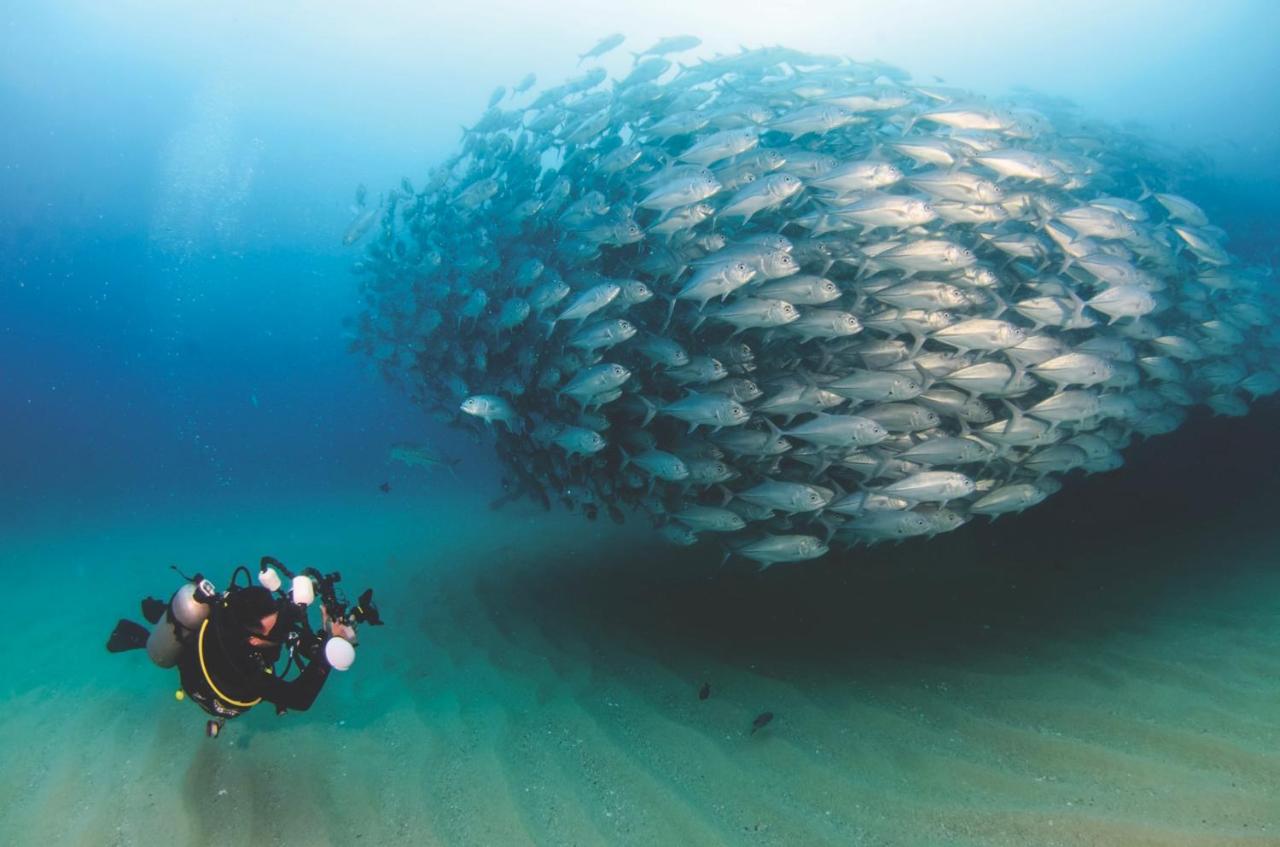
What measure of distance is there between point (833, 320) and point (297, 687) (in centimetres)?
439

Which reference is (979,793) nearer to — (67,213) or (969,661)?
(969,661)

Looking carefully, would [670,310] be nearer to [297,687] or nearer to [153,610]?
[297,687]

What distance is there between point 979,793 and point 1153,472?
21.8 ft

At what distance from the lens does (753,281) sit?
5141mm

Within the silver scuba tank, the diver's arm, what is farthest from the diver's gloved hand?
the silver scuba tank

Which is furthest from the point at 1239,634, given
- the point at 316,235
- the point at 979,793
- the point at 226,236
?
the point at 226,236

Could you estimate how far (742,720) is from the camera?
14.6 feet

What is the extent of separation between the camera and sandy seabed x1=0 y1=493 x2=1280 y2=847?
11.4 feet

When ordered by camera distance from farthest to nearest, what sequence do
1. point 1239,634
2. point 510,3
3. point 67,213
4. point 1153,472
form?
1. point 67,213
2. point 510,3
3. point 1153,472
4. point 1239,634

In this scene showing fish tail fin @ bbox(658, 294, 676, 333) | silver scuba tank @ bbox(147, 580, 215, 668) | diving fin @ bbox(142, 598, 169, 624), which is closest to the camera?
silver scuba tank @ bbox(147, 580, 215, 668)

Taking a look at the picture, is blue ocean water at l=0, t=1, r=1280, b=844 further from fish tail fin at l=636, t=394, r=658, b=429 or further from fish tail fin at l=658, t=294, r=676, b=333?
fish tail fin at l=658, t=294, r=676, b=333

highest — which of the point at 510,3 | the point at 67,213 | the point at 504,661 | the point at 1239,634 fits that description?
the point at 510,3

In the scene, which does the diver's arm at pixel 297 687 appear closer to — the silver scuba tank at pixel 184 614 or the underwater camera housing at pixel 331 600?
the underwater camera housing at pixel 331 600

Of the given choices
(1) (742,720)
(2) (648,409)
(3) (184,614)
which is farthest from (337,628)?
(2) (648,409)
